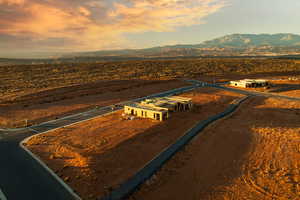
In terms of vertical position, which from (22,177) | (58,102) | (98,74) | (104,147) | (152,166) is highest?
(98,74)

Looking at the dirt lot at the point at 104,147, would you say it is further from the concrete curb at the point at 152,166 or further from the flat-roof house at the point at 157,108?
the flat-roof house at the point at 157,108

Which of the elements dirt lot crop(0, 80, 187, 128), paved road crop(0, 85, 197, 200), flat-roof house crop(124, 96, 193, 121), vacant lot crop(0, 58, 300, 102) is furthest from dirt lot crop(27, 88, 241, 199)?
vacant lot crop(0, 58, 300, 102)

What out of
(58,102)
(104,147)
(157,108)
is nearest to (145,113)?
(157,108)

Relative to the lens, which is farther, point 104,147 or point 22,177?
point 104,147

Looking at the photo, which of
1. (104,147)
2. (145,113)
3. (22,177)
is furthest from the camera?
(145,113)

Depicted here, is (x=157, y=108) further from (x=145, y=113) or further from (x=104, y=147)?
(x=104, y=147)

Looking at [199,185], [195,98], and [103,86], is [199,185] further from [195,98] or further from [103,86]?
[103,86]

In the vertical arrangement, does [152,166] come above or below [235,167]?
above
